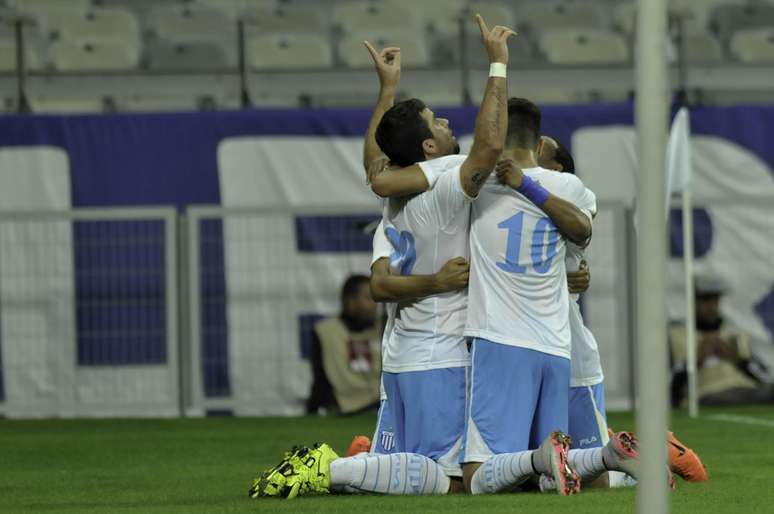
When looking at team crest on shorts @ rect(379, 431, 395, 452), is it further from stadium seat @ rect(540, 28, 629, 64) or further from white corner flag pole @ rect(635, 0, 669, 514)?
stadium seat @ rect(540, 28, 629, 64)

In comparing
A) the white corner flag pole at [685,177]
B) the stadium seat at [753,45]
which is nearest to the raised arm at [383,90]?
the white corner flag pole at [685,177]

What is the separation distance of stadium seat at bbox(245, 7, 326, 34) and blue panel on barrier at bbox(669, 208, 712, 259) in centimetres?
473

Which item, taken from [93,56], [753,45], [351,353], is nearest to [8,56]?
[93,56]

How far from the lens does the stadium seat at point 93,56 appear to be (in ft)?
49.9

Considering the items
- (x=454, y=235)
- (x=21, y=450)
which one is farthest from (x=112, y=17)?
(x=454, y=235)

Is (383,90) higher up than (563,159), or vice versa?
(383,90)

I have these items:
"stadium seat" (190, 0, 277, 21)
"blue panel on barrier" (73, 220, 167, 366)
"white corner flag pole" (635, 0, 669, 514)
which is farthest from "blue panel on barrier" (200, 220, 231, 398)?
"white corner flag pole" (635, 0, 669, 514)

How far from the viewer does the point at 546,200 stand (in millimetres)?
6281

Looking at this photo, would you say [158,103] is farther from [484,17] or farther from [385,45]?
[484,17]

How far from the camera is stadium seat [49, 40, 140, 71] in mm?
15195

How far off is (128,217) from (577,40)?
528 centimetres

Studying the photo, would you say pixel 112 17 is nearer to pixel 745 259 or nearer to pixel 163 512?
pixel 745 259

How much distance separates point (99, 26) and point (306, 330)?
4618 mm

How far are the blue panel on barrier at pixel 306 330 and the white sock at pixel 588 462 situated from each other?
665 centimetres
